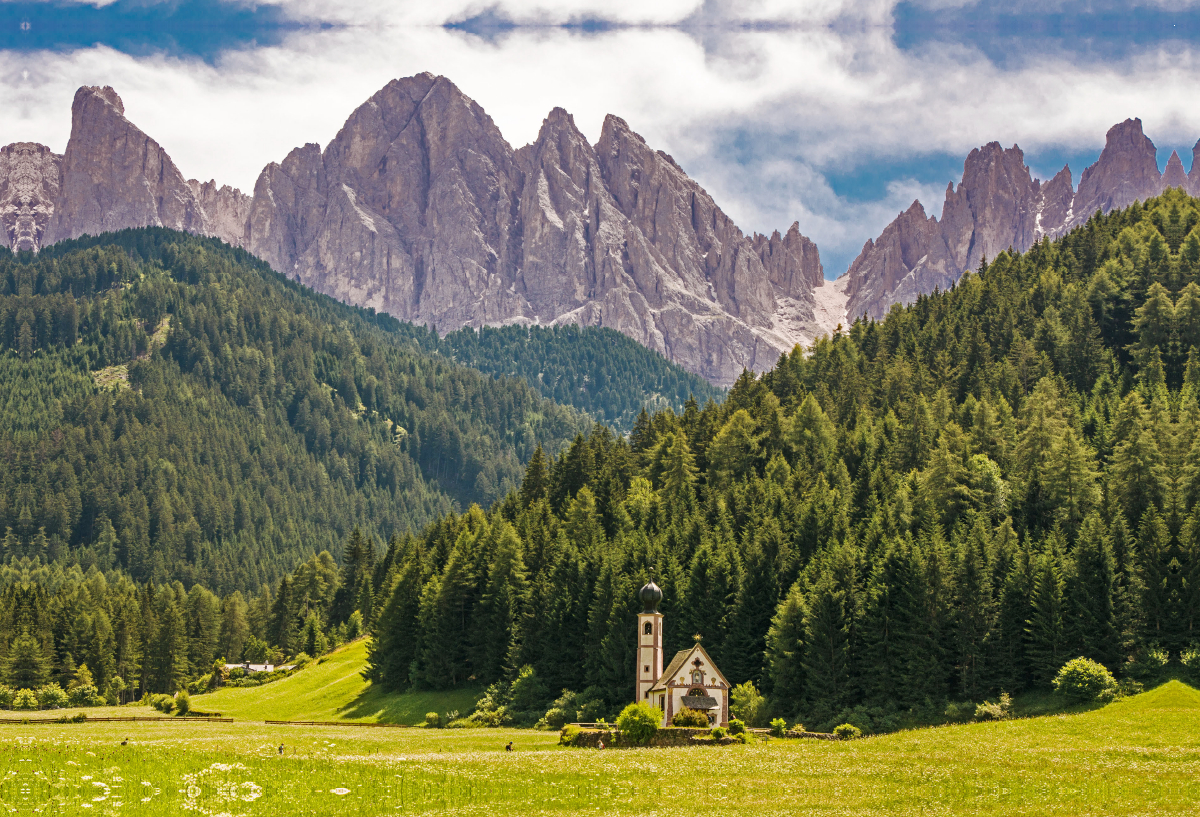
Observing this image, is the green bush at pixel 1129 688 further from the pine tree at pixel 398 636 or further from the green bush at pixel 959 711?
the pine tree at pixel 398 636

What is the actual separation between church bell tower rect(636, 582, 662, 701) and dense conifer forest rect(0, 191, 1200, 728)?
5.98m

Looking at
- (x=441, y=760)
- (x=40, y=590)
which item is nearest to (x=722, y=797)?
(x=441, y=760)

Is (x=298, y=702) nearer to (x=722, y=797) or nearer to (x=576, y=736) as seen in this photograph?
(x=576, y=736)

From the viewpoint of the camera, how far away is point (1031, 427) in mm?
118000

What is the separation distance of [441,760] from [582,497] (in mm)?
75085

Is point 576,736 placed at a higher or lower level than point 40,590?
lower

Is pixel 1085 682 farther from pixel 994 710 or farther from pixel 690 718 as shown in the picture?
pixel 690 718

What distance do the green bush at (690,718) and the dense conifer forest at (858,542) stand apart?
38.4ft

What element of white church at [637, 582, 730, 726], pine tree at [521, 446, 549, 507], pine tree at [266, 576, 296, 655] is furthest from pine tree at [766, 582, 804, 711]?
pine tree at [266, 576, 296, 655]

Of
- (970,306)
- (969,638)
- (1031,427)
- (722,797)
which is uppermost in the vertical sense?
(970,306)

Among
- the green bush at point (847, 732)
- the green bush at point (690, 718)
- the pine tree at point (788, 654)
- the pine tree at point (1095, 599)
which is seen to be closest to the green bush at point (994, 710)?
the pine tree at point (1095, 599)

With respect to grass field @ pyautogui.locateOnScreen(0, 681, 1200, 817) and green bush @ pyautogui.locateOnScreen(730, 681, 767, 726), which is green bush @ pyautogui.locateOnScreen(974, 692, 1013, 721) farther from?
green bush @ pyautogui.locateOnScreen(730, 681, 767, 726)

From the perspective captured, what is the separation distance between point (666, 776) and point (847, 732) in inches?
1113

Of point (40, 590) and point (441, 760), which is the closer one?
point (441, 760)
